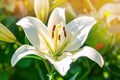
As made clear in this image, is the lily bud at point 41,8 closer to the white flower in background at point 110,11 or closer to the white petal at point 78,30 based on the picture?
the white petal at point 78,30

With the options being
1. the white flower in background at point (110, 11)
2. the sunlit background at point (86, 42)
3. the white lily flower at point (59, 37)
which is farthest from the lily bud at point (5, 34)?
the white flower in background at point (110, 11)

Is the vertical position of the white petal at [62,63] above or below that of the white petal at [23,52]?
below

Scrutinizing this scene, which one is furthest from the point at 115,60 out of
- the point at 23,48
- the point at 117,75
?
the point at 23,48

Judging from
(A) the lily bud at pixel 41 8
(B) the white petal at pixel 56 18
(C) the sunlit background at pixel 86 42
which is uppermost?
(A) the lily bud at pixel 41 8

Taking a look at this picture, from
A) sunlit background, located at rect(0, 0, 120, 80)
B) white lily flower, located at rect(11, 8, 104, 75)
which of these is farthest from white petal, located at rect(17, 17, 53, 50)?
sunlit background, located at rect(0, 0, 120, 80)

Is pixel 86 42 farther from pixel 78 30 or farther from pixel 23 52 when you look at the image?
pixel 23 52

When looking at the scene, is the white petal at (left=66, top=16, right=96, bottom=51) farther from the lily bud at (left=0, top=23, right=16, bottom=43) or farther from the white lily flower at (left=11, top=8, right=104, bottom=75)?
the lily bud at (left=0, top=23, right=16, bottom=43)

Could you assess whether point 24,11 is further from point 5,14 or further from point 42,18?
point 42,18
